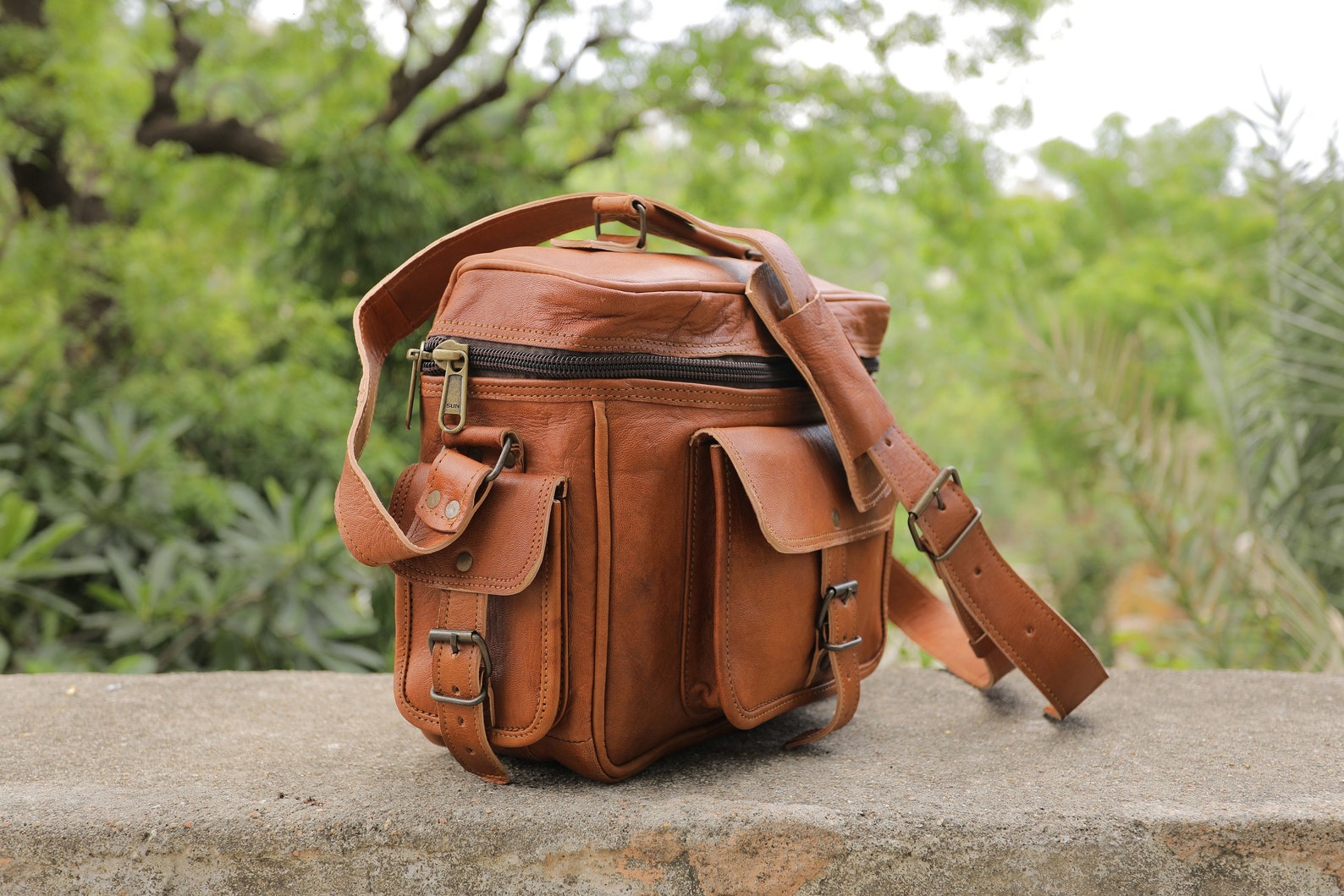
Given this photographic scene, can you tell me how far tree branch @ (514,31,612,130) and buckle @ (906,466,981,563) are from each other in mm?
4227

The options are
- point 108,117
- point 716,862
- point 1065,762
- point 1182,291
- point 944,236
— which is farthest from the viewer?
point 1182,291

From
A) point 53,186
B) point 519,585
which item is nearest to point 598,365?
point 519,585

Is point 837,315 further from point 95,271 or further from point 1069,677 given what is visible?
point 95,271

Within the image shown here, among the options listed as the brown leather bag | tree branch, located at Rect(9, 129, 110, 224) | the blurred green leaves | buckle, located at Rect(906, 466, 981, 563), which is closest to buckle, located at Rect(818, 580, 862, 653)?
the brown leather bag

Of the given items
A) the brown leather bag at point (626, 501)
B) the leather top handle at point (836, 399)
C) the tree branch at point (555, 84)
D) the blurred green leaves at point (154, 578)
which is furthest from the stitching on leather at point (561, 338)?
the tree branch at point (555, 84)

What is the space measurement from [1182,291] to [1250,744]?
9054mm

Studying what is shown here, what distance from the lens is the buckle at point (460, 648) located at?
44.4 inches

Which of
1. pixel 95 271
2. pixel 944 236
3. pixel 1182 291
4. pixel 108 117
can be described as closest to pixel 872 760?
pixel 95 271

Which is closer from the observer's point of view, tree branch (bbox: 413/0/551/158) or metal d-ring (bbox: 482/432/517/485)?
metal d-ring (bbox: 482/432/517/485)

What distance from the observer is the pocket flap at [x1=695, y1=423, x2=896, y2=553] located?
1.18 m

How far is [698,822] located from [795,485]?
422 mm

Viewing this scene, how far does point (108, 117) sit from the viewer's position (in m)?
4.09

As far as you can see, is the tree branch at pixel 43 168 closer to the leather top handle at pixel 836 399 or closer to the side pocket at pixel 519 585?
the leather top handle at pixel 836 399

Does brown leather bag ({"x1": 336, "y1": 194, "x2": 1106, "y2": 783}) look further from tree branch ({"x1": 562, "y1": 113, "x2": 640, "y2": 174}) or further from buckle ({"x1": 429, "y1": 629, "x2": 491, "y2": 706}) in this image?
tree branch ({"x1": 562, "y1": 113, "x2": 640, "y2": 174})
